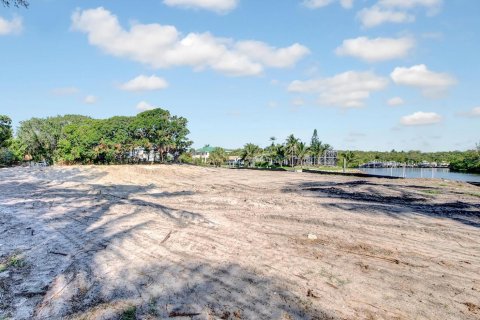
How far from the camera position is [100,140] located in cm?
7519

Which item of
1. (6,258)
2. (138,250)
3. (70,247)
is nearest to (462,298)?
(138,250)

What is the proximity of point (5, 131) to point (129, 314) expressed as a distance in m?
82.8

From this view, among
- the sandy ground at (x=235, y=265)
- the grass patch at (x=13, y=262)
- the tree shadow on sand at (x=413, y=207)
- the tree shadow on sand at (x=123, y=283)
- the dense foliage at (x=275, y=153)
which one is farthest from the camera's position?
the dense foliage at (x=275, y=153)

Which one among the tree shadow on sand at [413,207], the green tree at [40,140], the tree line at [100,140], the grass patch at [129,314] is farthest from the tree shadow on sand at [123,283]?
the green tree at [40,140]

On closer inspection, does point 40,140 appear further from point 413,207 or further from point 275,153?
point 413,207

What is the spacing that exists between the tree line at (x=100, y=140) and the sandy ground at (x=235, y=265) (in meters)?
64.4

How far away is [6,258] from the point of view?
838 cm

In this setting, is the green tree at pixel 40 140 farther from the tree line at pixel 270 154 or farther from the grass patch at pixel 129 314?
the grass patch at pixel 129 314

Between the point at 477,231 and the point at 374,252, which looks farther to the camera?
the point at 477,231

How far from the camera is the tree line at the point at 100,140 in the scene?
2911 inches

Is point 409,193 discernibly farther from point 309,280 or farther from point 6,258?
point 6,258

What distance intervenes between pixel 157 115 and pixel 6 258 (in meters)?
75.5

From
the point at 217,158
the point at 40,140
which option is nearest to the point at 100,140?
the point at 40,140

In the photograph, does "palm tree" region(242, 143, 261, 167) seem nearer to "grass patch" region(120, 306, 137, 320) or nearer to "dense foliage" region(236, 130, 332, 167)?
"dense foliage" region(236, 130, 332, 167)
